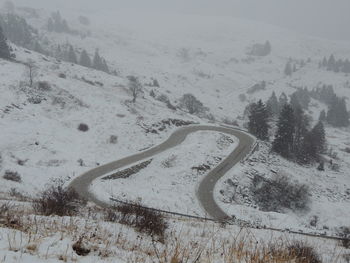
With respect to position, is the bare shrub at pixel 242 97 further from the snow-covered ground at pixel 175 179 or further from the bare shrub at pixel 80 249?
the bare shrub at pixel 80 249

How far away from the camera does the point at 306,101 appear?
151000mm

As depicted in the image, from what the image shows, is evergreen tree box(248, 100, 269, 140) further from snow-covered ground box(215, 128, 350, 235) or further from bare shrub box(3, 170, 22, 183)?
bare shrub box(3, 170, 22, 183)

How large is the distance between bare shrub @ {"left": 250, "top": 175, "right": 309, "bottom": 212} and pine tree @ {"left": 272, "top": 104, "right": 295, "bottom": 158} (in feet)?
43.3

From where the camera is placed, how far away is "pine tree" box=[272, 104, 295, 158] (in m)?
52.5

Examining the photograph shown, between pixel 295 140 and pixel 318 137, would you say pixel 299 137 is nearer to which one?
pixel 295 140

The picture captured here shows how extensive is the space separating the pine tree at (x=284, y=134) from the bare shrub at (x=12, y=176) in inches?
1681

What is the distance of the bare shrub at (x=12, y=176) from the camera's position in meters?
25.3

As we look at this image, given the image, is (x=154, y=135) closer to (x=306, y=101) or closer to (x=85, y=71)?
(x=85, y=71)

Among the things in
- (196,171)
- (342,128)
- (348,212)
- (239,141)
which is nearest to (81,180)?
(196,171)

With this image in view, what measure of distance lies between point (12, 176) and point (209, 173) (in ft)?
74.7

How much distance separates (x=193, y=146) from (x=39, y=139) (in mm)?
21900

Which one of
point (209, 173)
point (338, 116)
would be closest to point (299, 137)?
point (209, 173)

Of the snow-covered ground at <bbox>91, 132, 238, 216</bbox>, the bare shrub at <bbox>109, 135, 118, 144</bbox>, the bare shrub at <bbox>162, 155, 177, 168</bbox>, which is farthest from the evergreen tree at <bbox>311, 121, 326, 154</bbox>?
the bare shrub at <bbox>109, 135, 118, 144</bbox>

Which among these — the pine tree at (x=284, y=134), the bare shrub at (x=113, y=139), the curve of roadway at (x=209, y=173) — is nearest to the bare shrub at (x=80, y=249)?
the curve of roadway at (x=209, y=173)
